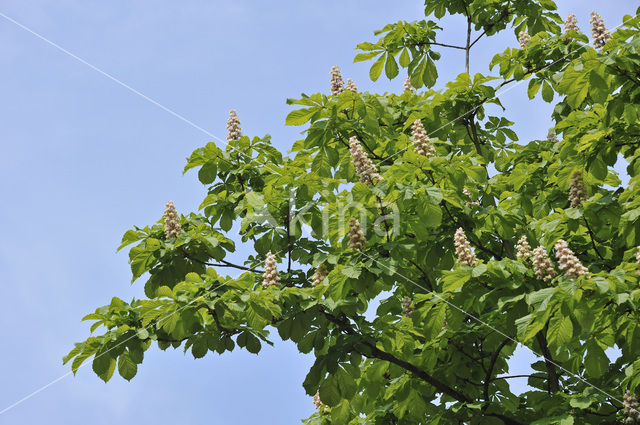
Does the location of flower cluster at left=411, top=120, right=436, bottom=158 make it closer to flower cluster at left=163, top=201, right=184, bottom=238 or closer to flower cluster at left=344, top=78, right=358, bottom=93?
flower cluster at left=344, top=78, right=358, bottom=93

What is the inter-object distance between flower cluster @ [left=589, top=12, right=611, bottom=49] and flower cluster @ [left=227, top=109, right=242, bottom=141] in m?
3.99

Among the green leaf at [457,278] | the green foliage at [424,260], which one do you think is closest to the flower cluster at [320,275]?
the green foliage at [424,260]

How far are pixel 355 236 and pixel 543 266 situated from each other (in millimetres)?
1521

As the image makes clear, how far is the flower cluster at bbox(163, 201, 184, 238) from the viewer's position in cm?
674

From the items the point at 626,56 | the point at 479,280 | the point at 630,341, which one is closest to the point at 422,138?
the point at 479,280

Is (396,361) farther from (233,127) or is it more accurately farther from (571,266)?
(233,127)

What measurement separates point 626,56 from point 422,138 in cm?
176

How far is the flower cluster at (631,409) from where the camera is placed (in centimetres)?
562

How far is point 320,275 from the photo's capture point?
5746mm

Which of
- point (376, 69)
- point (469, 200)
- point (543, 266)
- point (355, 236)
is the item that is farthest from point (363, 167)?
point (376, 69)

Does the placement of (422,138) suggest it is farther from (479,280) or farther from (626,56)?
(626,56)

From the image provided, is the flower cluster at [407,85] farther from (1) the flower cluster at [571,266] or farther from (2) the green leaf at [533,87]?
(1) the flower cluster at [571,266]

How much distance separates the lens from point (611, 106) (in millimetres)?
5676

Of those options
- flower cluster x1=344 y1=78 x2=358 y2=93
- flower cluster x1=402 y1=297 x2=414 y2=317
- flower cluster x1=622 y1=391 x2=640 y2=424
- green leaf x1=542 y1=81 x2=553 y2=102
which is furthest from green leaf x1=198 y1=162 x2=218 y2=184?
flower cluster x1=622 y1=391 x2=640 y2=424
